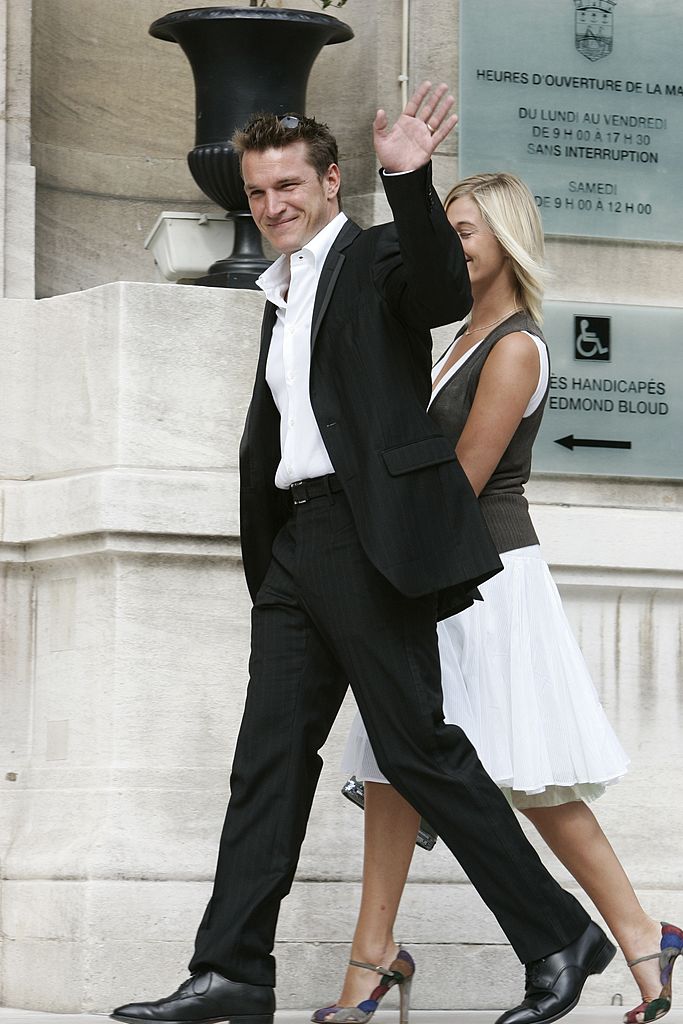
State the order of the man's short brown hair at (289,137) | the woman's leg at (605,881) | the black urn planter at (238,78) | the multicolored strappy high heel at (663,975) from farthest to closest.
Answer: the black urn planter at (238,78), the woman's leg at (605,881), the multicolored strappy high heel at (663,975), the man's short brown hair at (289,137)

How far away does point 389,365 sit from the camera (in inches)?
154

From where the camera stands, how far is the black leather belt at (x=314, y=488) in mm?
3979

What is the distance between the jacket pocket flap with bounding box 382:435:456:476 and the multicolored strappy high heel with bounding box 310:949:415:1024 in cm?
118

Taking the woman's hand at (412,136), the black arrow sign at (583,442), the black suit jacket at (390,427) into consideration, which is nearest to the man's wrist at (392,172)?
the woman's hand at (412,136)

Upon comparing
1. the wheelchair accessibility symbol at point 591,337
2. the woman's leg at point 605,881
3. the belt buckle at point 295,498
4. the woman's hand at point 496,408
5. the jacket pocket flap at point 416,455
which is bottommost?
the woman's leg at point 605,881

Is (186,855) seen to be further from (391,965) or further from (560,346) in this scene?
(560,346)

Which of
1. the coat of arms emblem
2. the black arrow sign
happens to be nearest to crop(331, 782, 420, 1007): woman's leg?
the black arrow sign

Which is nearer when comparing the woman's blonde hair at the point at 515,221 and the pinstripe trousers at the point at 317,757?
the pinstripe trousers at the point at 317,757

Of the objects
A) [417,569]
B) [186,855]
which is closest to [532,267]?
[417,569]

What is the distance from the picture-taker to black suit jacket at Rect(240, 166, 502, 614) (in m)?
3.84

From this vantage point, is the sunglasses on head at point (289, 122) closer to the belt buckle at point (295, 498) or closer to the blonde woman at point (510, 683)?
the blonde woman at point (510, 683)

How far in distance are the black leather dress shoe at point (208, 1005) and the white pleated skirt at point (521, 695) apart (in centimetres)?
62

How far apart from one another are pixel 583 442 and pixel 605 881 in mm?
1838

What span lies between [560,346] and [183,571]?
1.45 m
